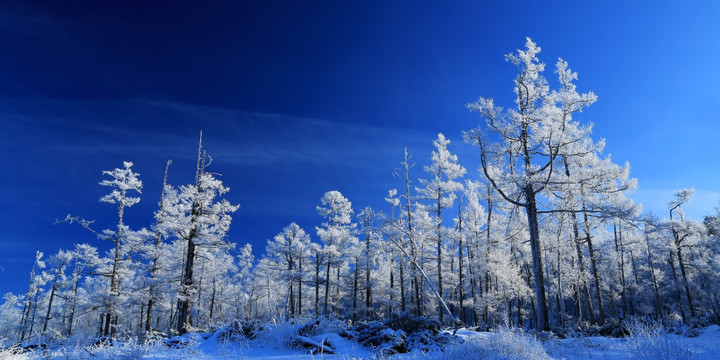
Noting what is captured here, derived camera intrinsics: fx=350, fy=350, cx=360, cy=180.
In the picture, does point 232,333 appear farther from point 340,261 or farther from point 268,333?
point 340,261

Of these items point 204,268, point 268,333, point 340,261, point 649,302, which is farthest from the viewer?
point 649,302

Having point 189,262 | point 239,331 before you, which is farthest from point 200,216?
point 239,331

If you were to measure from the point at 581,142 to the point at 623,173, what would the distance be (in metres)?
4.68

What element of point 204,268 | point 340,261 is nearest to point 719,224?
point 340,261

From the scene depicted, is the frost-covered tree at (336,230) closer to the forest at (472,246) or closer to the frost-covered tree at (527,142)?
the forest at (472,246)

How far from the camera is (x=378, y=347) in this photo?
7.48 metres

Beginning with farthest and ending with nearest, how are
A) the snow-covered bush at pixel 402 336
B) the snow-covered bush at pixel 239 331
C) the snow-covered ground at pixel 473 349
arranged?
the snow-covered bush at pixel 239 331
the snow-covered bush at pixel 402 336
the snow-covered ground at pixel 473 349

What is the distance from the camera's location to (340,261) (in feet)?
103

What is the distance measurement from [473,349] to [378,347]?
248 centimetres

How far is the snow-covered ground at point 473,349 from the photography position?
16.8 ft

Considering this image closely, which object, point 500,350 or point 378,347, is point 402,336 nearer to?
point 378,347

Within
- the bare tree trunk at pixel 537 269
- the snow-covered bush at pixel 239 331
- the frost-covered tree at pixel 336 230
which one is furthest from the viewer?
the frost-covered tree at pixel 336 230

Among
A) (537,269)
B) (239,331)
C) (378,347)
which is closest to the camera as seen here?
(378,347)

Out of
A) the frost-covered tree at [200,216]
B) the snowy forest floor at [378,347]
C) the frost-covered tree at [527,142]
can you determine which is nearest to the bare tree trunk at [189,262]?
the frost-covered tree at [200,216]
